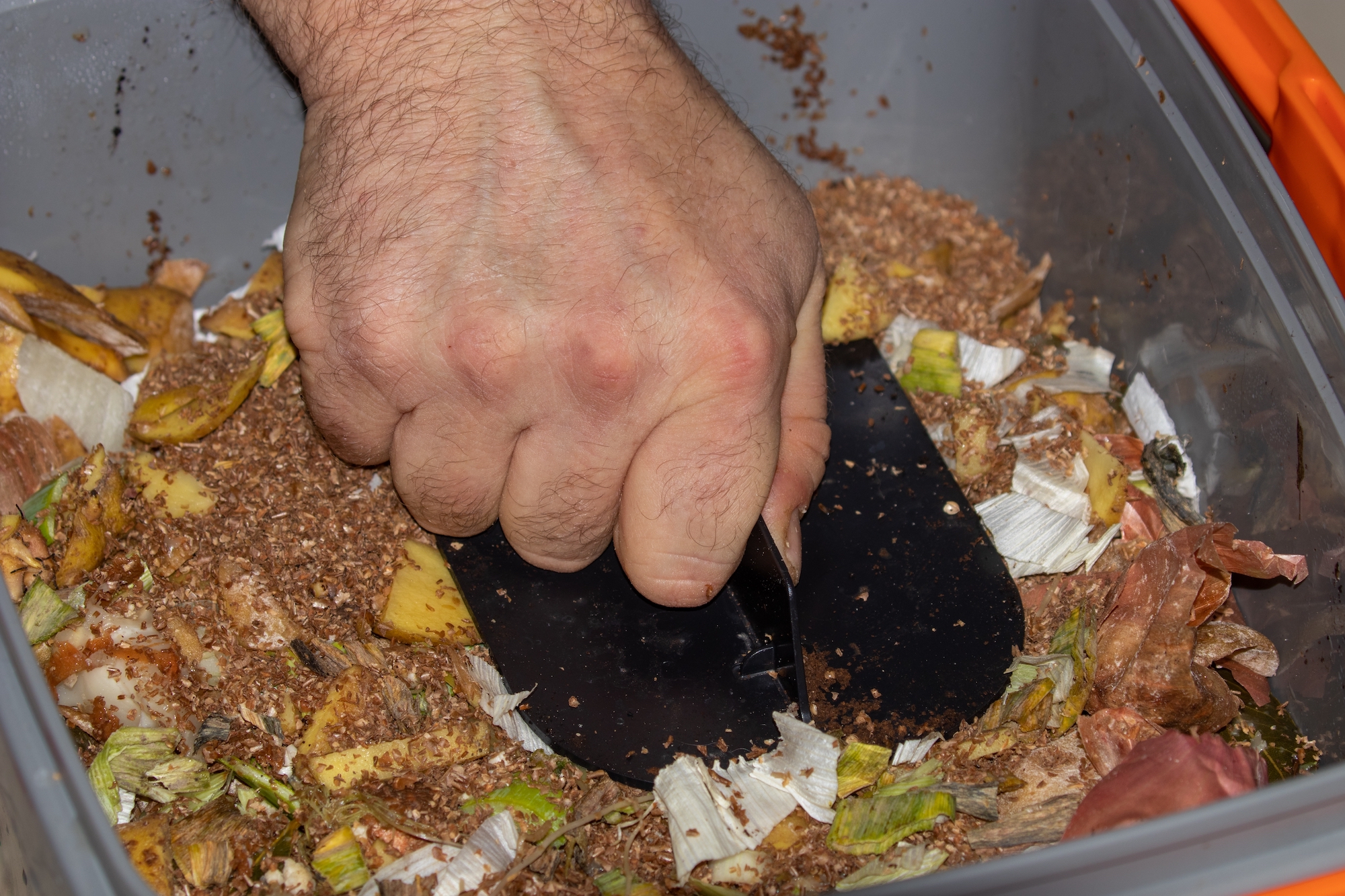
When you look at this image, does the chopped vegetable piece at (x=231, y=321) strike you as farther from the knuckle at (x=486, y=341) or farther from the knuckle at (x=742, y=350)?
the knuckle at (x=742, y=350)

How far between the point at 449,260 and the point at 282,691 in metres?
0.35

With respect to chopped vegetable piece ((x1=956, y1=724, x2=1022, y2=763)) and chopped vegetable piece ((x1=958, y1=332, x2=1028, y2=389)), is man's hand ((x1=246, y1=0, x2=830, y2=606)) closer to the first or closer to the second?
→ chopped vegetable piece ((x1=956, y1=724, x2=1022, y2=763))

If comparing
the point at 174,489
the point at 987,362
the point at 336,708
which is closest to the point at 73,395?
the point at 174,489

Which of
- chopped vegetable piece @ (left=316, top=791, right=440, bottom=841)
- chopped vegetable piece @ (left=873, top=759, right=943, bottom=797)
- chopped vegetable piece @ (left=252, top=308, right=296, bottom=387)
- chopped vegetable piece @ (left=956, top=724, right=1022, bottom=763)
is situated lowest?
chopped vegetable piece @ (left=316, top=791, right=440, bottom=841)

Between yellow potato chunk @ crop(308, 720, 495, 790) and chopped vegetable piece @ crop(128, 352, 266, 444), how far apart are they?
13.4 inches

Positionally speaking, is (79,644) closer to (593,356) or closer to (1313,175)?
(593,356)

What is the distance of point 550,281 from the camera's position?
0.73 meters

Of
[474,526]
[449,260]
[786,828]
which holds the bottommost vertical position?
[786,828]

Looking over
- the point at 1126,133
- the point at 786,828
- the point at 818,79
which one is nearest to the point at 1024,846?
the point at 786,828

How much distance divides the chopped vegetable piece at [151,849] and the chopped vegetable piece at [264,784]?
54 mm

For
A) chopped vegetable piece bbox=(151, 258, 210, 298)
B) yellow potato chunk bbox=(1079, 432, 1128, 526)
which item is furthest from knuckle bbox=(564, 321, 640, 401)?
chopped vegetable piece bbox=(151, 258, 210, 298)

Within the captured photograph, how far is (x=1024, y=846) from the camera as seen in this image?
0.71 meters

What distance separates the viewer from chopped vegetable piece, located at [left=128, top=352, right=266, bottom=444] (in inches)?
36.4

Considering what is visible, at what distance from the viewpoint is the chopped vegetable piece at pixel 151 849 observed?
688 millimetres
